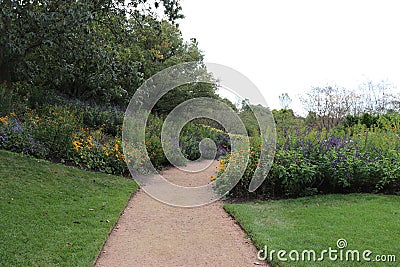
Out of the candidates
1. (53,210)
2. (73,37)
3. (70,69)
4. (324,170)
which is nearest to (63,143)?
(73,37)

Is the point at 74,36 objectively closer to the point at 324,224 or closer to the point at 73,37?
the point at 73,37

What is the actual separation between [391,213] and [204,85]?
1174 centimetres

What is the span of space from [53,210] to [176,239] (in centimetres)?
175

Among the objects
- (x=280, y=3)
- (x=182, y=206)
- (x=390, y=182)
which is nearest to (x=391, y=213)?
(x=390, y=182)

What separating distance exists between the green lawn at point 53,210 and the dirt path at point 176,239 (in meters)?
0.20

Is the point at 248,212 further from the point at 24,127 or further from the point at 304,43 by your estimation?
the point at 304,43

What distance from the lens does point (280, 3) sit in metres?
8.14

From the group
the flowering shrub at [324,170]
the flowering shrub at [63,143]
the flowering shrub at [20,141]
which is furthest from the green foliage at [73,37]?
the flowering shrub at [324,170]
